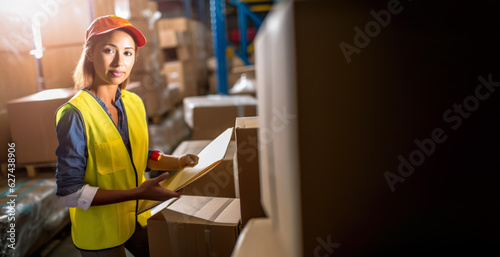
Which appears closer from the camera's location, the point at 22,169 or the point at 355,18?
the point at 355,18

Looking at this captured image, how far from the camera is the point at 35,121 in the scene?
6.52 feet

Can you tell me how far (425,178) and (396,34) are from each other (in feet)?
0.87

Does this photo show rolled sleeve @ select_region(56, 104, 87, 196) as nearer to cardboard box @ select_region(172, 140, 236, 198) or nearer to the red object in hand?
the red object in hand

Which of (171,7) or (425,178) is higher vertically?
(171,7)

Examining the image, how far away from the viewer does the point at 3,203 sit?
1815 mm

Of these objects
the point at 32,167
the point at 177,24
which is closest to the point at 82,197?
the point at 32,167

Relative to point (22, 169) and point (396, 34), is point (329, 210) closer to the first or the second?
point (396, 34)

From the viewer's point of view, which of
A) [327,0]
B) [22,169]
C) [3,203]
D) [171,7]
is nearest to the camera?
[327,0]

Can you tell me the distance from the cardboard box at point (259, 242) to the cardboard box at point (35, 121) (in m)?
1.41

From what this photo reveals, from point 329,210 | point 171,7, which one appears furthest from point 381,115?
point 171,7

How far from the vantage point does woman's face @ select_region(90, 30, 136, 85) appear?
106 centimetres

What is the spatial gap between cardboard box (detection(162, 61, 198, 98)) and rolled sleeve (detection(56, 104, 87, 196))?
488 centimetres

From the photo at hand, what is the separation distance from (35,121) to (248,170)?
139cm

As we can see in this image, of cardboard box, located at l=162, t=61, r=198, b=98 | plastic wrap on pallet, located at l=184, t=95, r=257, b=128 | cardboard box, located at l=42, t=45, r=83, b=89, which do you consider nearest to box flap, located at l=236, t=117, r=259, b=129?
plastic wrap on pallet, located at l=184, t=95, r=257, b=128
